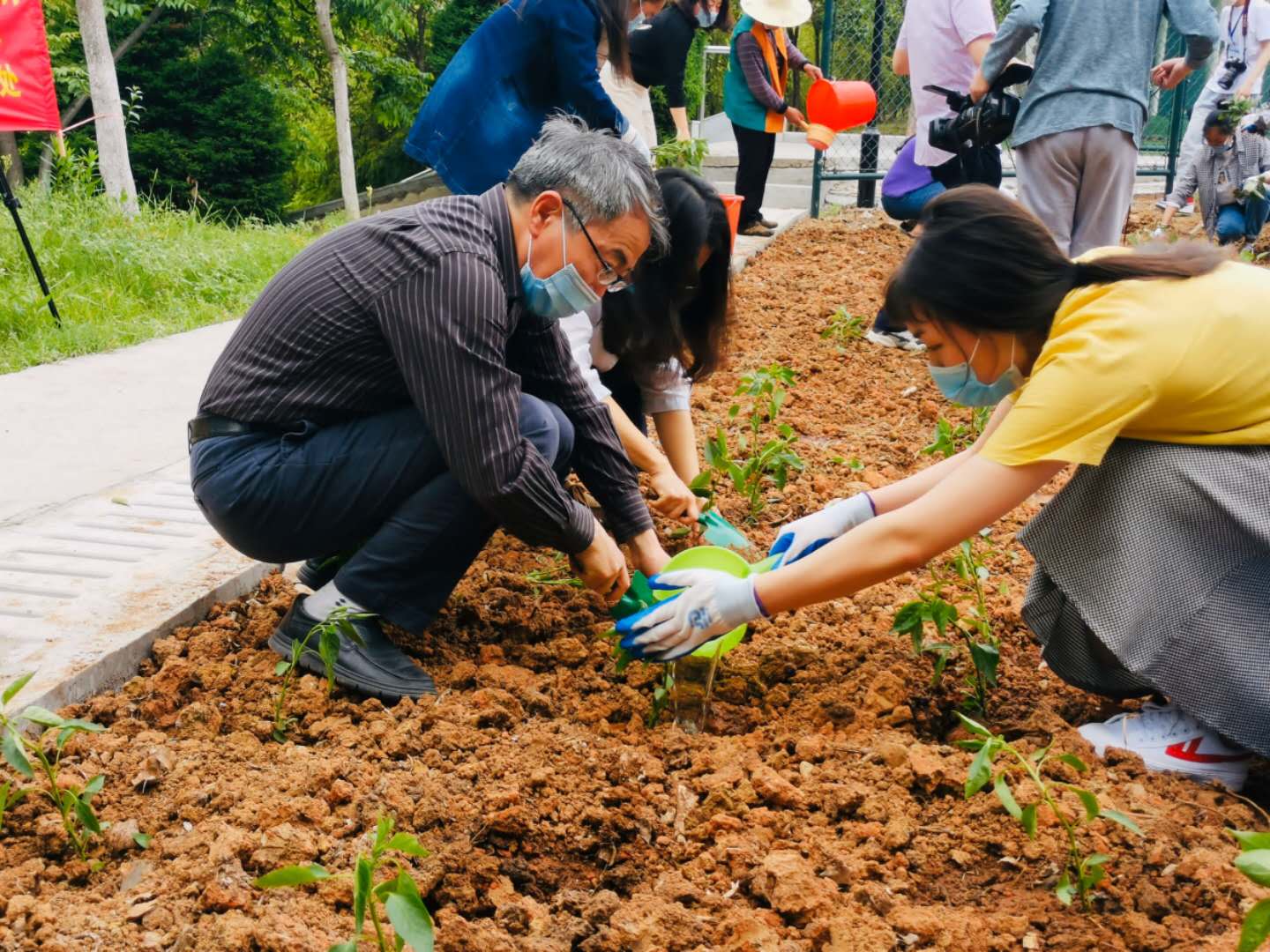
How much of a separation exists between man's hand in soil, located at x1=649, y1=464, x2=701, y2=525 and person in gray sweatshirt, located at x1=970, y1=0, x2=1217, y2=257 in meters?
2.52

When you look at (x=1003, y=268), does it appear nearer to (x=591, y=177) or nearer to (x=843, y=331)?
(x=591, y=177)

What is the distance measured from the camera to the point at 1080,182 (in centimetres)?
448

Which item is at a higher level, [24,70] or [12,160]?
[24,70]

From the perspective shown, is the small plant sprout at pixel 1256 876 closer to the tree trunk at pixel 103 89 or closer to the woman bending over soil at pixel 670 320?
the woman bending over soil at pixel 670 320

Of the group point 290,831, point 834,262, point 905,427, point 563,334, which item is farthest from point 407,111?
point 290,831

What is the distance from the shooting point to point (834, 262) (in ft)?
24.2

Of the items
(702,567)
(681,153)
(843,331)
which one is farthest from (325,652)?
(681,153)

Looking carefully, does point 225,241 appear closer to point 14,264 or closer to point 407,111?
point 14,264

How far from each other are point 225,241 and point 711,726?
6.30 metres

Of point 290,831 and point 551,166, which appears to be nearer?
point 290,831

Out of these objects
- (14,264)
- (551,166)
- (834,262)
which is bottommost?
(834,262)

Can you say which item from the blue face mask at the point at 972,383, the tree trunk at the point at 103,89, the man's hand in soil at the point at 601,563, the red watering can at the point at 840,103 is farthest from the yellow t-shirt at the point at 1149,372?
the tree trunk at the point at 103,89

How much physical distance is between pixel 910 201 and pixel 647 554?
320 cm

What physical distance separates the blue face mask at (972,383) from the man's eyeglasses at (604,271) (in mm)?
614
